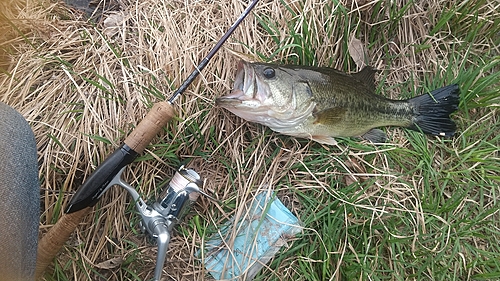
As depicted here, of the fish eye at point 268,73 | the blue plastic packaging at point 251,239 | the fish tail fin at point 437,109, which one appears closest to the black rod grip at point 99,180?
the blue plastic packaging at point 251,239

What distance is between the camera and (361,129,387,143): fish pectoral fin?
2721 mm

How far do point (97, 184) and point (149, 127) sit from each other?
16.8 inches

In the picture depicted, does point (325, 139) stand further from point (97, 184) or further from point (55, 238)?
point (55, 238)

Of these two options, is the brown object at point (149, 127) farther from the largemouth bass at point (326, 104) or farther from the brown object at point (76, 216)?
the largemouth bass at point (326, 104)

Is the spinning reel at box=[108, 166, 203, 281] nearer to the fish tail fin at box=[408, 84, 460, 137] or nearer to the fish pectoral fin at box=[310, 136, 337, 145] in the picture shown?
the fish pectoral fin at box=[310, 136, 337, 145]

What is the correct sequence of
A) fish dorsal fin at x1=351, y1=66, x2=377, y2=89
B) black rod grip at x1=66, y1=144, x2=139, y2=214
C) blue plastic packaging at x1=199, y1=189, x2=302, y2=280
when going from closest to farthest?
black rod grip at x1=66, y1=144, x2=139, y2=214 → blue plastic packaging at x1=199, y1=189, x2=302, y2=280 → fish dorsal fin at x1=351, y1=66, x2=377, y2=89

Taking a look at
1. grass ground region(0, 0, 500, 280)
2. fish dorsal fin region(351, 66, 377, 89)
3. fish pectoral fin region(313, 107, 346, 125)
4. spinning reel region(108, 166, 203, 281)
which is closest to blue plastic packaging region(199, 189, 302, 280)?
grass ground region(0, 0, 500, 280)

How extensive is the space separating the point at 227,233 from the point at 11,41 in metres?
1.99

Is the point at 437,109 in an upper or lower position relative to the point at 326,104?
lower

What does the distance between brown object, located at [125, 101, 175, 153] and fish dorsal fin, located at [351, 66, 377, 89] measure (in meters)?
1.30

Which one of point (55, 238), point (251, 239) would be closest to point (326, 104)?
point (251, 239)

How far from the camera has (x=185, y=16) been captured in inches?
107

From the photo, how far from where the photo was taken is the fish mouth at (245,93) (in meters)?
2.28

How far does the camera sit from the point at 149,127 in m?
2.26
